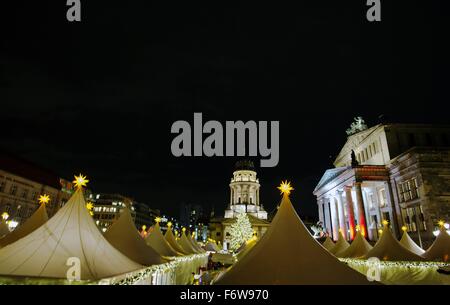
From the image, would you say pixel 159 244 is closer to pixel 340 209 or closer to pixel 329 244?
pixel 329 244

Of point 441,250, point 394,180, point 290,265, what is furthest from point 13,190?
point 394,180

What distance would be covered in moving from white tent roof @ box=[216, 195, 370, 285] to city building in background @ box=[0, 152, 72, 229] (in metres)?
45.7

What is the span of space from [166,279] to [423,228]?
30.7m

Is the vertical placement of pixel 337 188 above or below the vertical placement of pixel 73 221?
above

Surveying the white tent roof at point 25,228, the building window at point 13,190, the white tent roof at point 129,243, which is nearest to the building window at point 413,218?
the white tent roof at point 129,243

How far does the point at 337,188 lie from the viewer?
44375mm

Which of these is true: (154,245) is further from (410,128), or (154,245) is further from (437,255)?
(410,128)

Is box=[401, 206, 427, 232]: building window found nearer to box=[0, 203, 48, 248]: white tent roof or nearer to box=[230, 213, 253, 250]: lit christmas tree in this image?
box=[230, 213, 253, 250]: lit christmas tree

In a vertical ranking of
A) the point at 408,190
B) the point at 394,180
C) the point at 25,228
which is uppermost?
the point at 394,180

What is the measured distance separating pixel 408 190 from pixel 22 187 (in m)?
64.4

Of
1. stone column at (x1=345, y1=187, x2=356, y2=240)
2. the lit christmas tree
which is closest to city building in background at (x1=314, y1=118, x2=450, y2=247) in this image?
stone column at (x1=345, y1=187, x2=356, y2=240)

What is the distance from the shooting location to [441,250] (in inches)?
679
